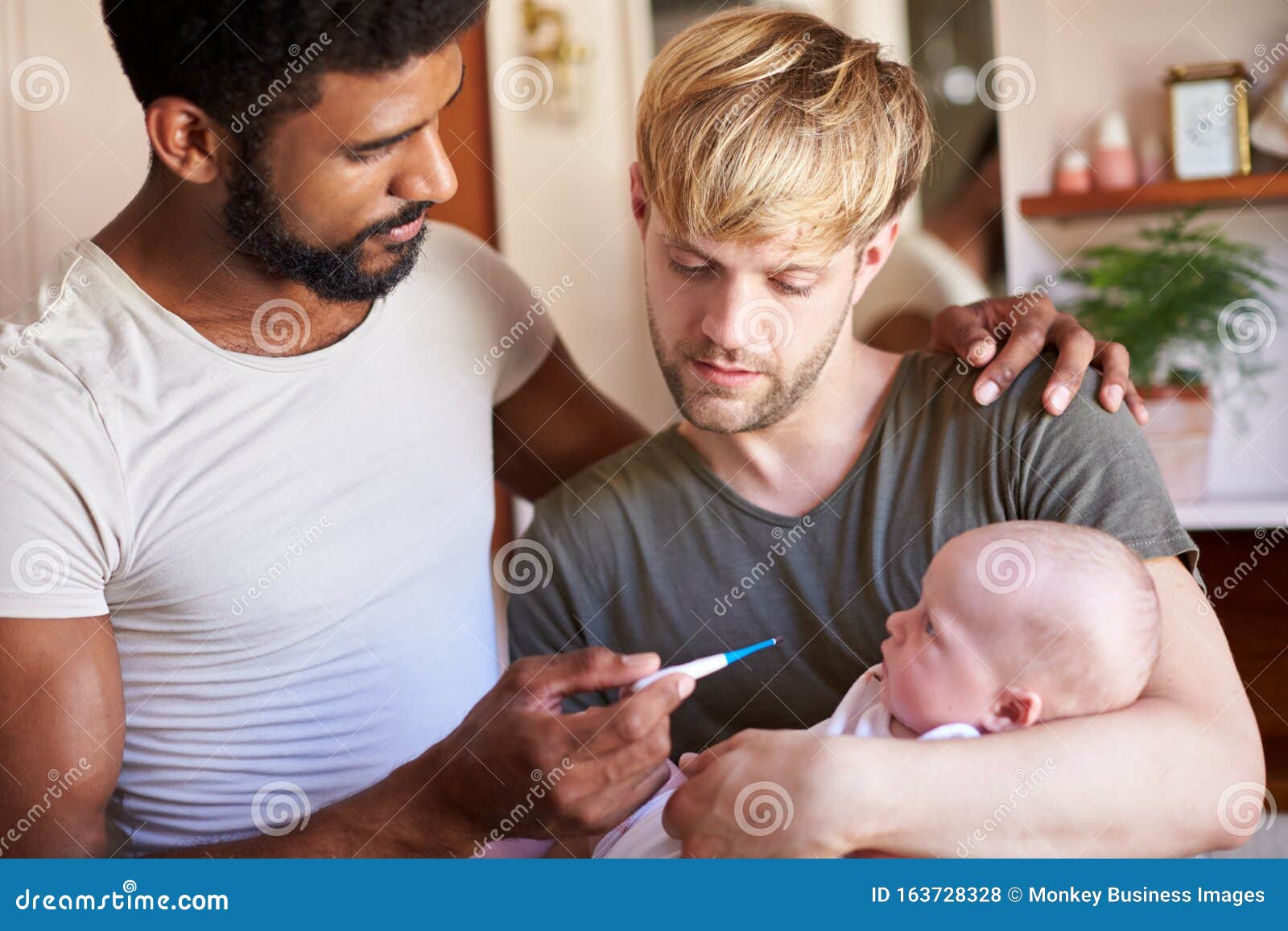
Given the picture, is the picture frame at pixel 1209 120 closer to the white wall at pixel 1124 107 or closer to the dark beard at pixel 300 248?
the white wall at pixel 1124 107

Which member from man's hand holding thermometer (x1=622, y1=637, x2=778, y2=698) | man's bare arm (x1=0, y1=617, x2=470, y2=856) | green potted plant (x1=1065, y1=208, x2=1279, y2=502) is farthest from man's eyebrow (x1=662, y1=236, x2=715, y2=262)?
green potted plant (x1=1065, y1=208, x2=1279, y2=502)

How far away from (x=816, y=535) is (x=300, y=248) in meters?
0.57

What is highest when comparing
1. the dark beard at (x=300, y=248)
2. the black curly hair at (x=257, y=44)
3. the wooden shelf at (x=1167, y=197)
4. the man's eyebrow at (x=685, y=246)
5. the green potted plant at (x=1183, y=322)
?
the black curly hair at (x=257, y=44)

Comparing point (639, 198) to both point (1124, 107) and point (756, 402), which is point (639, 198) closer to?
point (756, 402)

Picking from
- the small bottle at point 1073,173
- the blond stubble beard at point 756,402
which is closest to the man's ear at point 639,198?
the blond stubble beard at point 756,402

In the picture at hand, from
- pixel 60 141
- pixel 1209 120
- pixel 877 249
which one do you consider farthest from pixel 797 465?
pixel 1209 120

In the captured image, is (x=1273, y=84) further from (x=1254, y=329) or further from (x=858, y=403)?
(x=858, y=403)

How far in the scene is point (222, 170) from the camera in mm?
1074

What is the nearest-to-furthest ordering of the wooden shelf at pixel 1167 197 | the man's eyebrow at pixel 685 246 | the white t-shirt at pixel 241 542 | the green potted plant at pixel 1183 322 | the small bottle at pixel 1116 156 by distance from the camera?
the white t-shirt at pixel 241 542 < the man's eyebrow at pixel 685 246 < the green potted plant at pixel 1183 322 < the wooden shelf at pixel 1167 197 < the small bottle at pixel 1116 156

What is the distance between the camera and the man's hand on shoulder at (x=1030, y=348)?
1121mm

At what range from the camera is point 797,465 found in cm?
125

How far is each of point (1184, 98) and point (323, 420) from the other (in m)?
1.42

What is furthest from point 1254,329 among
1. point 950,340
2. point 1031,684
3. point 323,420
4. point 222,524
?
point 222,524

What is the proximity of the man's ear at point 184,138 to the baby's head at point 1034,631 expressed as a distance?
74 cm
